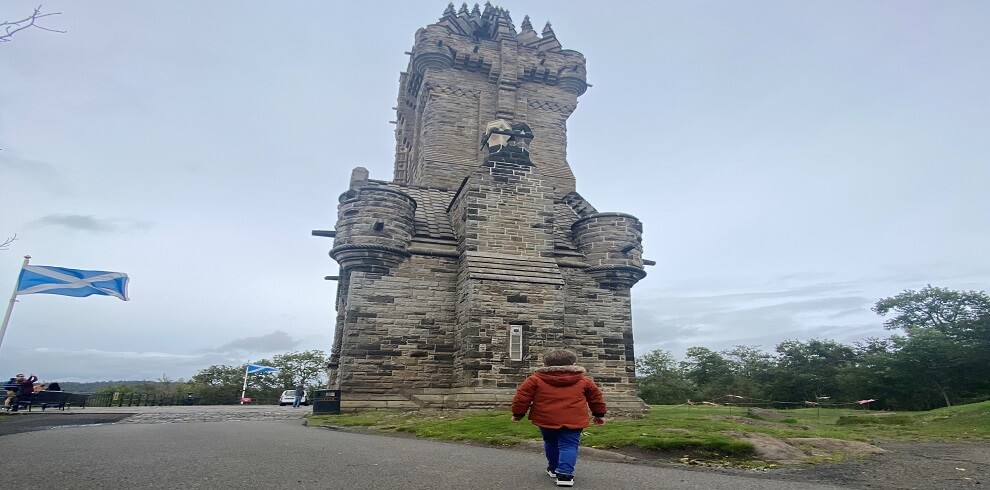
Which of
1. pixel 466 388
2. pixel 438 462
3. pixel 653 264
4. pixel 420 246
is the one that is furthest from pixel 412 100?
pixel 438 462

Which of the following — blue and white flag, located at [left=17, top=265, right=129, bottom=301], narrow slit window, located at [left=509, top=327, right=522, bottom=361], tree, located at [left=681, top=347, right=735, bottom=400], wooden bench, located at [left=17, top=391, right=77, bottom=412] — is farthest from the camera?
tree, located at [left=681, top=347, right=735, bottom=400]

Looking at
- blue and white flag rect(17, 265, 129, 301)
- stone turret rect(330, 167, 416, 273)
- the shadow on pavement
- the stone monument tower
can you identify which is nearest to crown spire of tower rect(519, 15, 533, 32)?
the stone monument tower

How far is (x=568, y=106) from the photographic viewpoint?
77.2ft

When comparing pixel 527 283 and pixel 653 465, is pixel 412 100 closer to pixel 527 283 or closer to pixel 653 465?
pixel 527 283

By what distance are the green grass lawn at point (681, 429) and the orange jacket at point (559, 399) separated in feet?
7.55

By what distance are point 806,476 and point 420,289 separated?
37.5 ft

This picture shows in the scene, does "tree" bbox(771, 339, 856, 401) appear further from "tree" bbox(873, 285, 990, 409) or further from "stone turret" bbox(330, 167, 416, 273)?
"stone turret" bbox(330, 167, 416, 273)

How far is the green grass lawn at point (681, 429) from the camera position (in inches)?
270

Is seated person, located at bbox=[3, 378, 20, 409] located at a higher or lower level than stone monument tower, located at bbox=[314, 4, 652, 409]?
lower

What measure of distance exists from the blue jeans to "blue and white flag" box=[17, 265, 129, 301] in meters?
14.9

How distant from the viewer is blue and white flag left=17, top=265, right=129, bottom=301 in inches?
562

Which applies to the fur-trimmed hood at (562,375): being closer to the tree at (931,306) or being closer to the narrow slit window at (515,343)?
the narrow slit window at (515,343)

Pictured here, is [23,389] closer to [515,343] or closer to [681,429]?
[515,343]

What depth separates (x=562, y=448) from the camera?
15.6 feet
